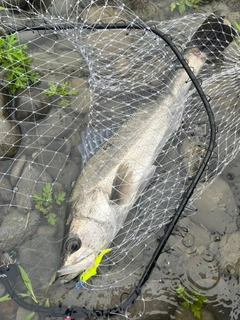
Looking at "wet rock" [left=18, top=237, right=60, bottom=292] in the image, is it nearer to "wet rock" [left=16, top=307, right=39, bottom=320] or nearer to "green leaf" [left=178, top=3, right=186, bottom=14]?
"wet rock" [left=16, top=307, right=39, bottom=320]

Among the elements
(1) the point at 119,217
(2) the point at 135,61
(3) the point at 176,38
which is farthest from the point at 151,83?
(1) the point at 119,217

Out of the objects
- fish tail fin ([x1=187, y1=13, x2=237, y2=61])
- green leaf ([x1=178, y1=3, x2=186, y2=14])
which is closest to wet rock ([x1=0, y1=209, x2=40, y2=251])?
fish tail fin ([x1=187, y1=13, x2=237, y2=61])

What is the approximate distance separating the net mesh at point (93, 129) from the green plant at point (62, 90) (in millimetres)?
15

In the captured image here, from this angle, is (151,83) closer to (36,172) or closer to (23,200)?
(36,172)

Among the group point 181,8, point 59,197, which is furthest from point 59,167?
point 181,8

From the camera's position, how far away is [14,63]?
4980mm

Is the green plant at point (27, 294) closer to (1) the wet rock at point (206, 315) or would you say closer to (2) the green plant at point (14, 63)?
(1) the wet rock at point (206, 315)

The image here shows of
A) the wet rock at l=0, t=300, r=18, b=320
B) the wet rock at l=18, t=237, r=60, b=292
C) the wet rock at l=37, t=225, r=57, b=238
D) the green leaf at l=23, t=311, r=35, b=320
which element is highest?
the wet rock at l=37, t=225, r=57, b=238

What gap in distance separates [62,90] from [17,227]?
6.87 feet

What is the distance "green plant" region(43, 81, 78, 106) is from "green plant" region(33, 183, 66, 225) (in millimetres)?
1311

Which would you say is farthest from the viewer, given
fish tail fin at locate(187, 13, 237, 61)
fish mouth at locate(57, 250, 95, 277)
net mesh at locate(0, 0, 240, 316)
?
fish tail fin at locate(187, 13, 237, 61)

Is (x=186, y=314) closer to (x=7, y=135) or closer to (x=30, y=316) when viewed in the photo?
(x=30, y=316)

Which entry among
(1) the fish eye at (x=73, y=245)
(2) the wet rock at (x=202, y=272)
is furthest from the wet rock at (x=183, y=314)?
(1) the fish eye at (x=73, y=245)

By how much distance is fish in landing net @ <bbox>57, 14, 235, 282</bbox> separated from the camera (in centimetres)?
424
